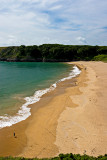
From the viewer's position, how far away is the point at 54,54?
360 feet

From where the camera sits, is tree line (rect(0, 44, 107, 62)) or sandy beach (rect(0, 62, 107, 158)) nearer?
sandy beach (rect(0, 62, 107, 158))

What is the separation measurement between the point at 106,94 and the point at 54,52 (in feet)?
300

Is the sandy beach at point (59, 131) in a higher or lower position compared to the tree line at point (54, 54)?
lower

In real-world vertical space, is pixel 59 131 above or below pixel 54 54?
below

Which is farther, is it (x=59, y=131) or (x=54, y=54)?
(x=54, y=54)

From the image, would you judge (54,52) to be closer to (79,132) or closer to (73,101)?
(73,101)

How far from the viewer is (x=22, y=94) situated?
23.5 meters

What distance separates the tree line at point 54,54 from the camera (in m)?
108

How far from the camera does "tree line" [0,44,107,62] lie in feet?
354

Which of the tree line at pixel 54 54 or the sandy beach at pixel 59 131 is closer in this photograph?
the sandy beach at pixel 59 131

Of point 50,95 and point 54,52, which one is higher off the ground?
point 54,52

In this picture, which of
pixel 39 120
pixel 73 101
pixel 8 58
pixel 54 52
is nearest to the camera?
pixel 39 120

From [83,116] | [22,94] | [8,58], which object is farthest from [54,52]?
[83,116]

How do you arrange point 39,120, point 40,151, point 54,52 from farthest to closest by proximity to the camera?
1. point 54,52
2. point 39,120
3. point 40,151
